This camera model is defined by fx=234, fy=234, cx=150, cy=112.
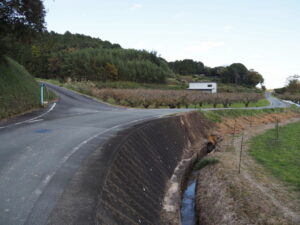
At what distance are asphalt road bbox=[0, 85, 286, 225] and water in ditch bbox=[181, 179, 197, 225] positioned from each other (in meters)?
3.59

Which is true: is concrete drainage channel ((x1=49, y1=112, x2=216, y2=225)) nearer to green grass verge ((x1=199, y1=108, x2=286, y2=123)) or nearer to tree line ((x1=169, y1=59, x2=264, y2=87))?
green grass verge ((x1=199, y1=108, x2=286, y2=123))

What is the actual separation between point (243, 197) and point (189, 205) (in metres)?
1.90

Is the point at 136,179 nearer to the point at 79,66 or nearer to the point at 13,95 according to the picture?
the point at 13,95

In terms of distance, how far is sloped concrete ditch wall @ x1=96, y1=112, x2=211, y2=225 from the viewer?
477cm

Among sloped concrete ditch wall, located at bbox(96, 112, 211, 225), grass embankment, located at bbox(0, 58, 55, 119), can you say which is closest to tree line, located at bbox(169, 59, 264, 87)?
sloped concrete ditch wall, located at bbox(96, 112, 211, 225)

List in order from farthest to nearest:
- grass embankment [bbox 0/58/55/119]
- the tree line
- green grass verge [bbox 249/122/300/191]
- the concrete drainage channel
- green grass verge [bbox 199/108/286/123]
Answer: the tree line
green grass verge [bbox 199/108/286/123]
grass embankment [bbox 0/58/55/119]
green grass verge [bbox 249/122/300/191]
the concrete drainage channel

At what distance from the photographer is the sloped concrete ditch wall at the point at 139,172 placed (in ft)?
15.7

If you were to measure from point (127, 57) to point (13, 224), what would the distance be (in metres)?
63.3

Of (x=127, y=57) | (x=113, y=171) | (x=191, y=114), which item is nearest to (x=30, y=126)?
(x=113, y=171)

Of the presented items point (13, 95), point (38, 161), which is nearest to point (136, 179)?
point (38, 161)

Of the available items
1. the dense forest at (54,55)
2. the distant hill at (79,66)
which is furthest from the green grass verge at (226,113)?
the distant hill at (79,66)

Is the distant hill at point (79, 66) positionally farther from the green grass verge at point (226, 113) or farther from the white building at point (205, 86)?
the green grass verge at point (226, 113)

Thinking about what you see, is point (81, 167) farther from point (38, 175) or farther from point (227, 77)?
point (227, 77)

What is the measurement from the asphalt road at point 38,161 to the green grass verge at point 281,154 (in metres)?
7.35
